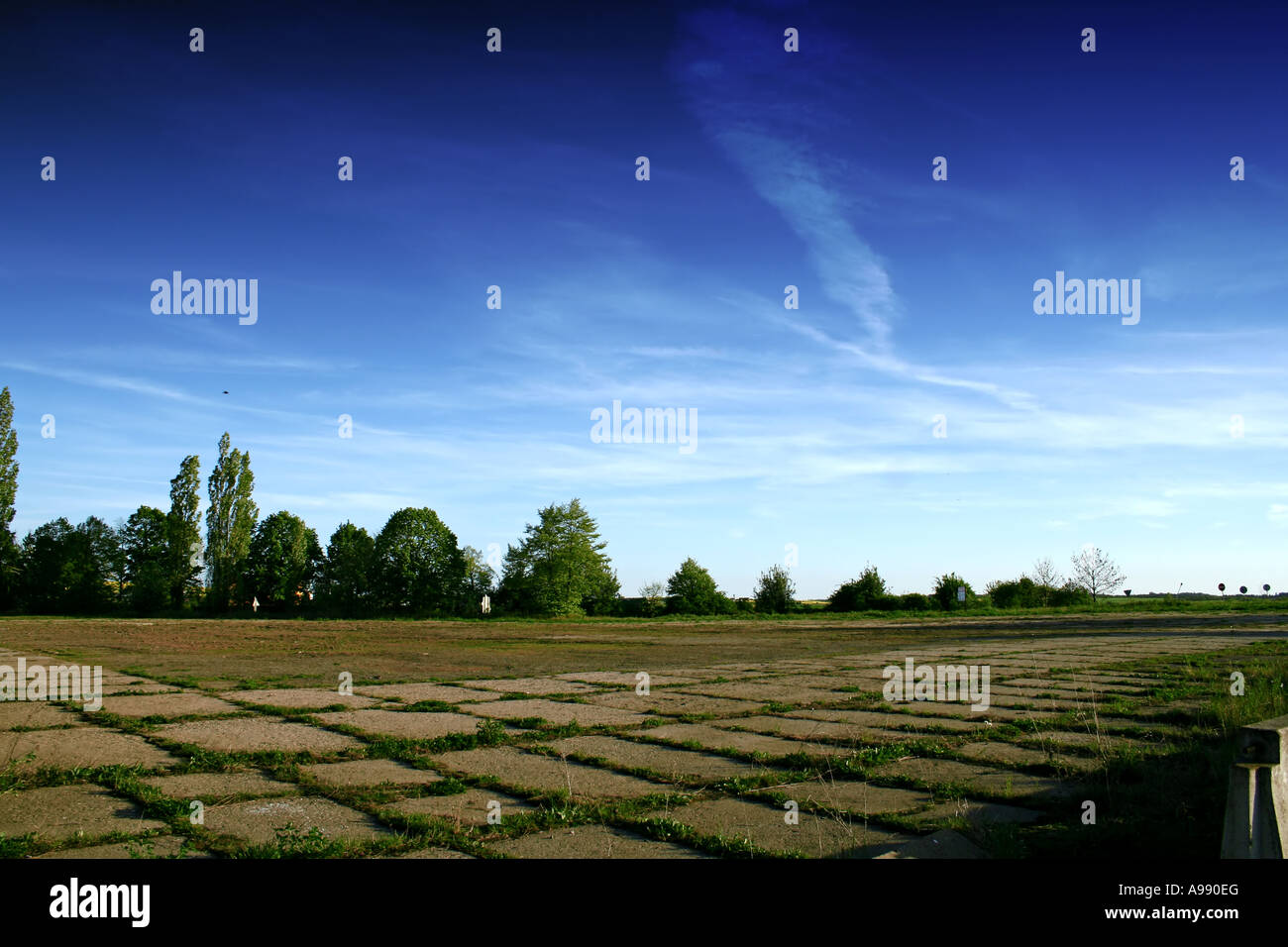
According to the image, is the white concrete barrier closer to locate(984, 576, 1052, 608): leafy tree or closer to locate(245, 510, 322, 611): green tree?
locate(984, 576, 1052, 608): leafy tree

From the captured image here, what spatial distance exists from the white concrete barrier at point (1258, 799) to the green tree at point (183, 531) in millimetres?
68935

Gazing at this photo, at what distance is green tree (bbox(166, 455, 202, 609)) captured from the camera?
60.1m

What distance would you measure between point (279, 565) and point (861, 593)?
49.6 metres

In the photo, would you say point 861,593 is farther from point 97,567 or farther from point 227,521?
point 97,567

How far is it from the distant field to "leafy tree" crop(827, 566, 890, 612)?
155 feet

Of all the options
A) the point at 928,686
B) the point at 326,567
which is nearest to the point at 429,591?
the point at 326,567

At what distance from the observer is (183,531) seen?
6100 cm

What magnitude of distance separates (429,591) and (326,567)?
11717mm

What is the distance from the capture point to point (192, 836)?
11.2ft

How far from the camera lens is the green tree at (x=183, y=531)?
6009cm

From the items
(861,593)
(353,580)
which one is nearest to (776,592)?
(861,593)

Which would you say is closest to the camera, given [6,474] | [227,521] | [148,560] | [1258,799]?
[1258,799]

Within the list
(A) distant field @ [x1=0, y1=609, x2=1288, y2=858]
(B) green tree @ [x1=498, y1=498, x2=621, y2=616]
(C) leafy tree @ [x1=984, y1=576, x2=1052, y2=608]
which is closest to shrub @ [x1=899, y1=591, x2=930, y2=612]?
(C) leafy tree @ [x1=984, y1=576, x2=1052, y2=608]
